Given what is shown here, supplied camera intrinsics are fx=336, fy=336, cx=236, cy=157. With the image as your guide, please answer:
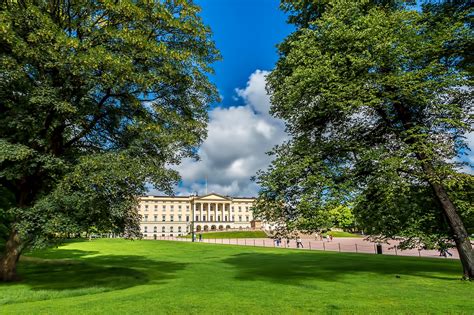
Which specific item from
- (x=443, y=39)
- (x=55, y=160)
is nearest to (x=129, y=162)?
(x=55, y=160)

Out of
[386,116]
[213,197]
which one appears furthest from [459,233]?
[213,197]

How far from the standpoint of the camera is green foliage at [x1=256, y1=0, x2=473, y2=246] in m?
13.0

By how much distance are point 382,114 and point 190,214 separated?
12540cm

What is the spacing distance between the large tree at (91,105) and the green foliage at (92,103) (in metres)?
0.05

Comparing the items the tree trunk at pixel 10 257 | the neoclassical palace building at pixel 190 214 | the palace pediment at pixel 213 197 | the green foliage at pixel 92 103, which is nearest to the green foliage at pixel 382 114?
the green foliage at pixel 92 103

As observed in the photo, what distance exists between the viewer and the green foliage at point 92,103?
12305 mm

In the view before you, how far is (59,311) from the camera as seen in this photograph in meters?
9.73

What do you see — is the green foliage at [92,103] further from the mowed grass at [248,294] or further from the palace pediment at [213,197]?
the palace pediment at [213,197]

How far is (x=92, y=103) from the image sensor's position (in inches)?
575

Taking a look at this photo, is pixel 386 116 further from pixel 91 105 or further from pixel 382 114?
pixel 91 105

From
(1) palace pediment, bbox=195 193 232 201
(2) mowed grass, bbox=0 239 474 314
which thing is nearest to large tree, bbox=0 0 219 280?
(2) mowed grass, bbox=0 239 474 314

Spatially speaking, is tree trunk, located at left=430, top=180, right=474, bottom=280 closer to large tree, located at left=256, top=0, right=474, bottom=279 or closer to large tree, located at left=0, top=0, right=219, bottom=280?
large tree, located at left=256, top=0, right=474, bottom=279

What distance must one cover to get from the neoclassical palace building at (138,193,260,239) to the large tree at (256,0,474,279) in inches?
4562

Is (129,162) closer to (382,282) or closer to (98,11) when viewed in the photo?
(98,11)
